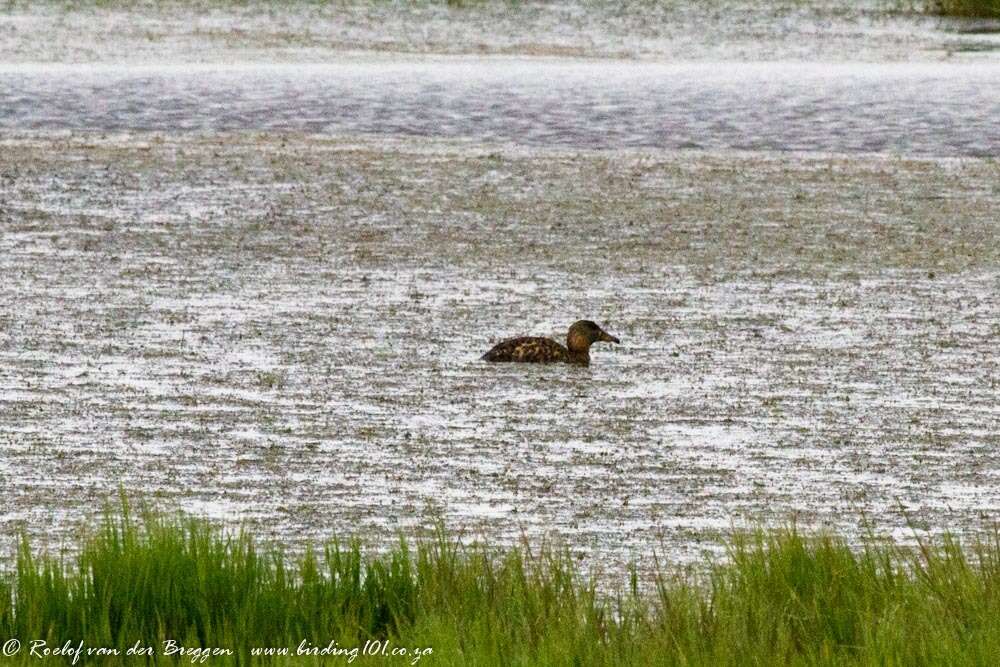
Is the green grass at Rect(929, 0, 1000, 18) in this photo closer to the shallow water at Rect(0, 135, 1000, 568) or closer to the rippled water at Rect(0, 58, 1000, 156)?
the rippled water at Rect(0, 58, 1000, 156)

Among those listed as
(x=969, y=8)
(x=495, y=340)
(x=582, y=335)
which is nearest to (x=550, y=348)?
(x=582, y=335)

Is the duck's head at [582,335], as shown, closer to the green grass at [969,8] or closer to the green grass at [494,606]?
the green grass at [494,606]

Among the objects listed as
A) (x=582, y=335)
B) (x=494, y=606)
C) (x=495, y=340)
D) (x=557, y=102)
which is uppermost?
(x=494, y=606)

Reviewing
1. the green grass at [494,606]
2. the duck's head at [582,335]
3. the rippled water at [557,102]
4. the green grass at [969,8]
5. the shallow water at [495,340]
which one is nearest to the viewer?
the green grass at [494,606]

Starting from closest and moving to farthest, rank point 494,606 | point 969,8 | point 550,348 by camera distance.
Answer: point 494,606 < point 550,348 < point 969,8

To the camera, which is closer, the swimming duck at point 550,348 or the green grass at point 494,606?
the green grass at point 494,606

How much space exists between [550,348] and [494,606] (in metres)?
4.06

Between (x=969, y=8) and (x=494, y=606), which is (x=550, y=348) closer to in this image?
(x=494, y=606)

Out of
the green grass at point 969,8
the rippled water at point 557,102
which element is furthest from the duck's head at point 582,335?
the green grass at point 969,8

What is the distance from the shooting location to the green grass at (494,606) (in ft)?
16.0

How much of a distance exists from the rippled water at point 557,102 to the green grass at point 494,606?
12.1 metres

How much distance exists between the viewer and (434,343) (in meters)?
9.75

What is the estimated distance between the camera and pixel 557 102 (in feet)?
65.1

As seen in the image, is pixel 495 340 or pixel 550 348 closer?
pixel 550 348
